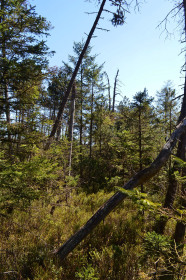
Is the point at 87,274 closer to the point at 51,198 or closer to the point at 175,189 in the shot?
the point at 51,198

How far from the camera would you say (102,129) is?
1270cm

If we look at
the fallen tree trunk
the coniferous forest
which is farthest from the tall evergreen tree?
the fallen tree trunk

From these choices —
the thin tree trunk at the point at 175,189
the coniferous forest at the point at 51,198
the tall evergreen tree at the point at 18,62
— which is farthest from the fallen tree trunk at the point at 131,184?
the tall evergreen tree at the point at 18,62

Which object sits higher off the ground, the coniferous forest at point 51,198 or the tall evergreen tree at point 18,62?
the tall evergreen tree at point 18,62

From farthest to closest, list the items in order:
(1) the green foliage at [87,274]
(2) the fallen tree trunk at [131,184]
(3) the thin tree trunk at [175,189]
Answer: (3) the thin tree trunk at [175,189] < (2) the fallen tree trunk at [131,184] < (1) the green foliage at [87,274]

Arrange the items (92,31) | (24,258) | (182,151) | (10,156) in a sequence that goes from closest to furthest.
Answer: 1. (24,258)
2. (10,156)
3. (182,151)
4. (92,31)

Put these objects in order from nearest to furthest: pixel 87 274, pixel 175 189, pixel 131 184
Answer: pixel 87 274
pixel 131 184
pixel 175 189

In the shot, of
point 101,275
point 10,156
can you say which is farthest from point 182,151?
point 10,156

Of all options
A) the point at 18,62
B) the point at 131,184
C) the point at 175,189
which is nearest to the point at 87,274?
the point at 131,184

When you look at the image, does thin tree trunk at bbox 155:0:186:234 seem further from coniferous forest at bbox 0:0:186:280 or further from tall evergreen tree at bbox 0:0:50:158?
tall evergreen tree at bbox 0:0:50:158

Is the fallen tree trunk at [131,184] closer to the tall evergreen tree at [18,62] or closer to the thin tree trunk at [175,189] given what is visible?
the thin tree trunk at [175,189]

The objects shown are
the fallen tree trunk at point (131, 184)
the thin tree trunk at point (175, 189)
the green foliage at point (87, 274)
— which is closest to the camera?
the green foliage at point (87, 274)

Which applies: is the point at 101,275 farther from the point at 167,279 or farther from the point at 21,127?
the point at 21,127

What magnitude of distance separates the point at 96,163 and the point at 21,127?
8.81m
